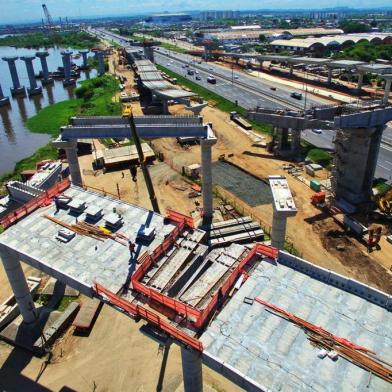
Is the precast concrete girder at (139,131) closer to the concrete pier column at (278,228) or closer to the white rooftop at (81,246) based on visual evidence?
the white rooftop at (81,246)

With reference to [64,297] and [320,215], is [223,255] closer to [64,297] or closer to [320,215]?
[64,297]

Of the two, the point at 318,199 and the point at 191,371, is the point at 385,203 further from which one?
the point at 191,371

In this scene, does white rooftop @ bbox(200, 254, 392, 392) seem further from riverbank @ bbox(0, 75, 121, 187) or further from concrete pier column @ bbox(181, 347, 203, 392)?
riverbank @ bbox(0, 75, 121, 187)

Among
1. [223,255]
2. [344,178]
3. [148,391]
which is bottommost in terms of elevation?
[148,391]

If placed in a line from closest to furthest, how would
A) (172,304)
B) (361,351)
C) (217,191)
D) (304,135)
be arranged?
(361,351), (172,304), (217,191), (304,135)

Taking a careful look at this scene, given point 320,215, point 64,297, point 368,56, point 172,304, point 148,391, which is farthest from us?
point 368,56

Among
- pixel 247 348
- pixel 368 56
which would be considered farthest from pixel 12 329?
pixel 368 56

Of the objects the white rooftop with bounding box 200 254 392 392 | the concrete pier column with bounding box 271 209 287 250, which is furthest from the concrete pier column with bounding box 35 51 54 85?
the white rooftop with bounding box 200 254 392 392
